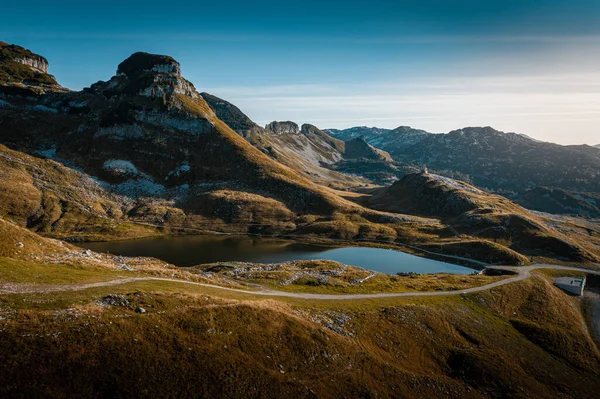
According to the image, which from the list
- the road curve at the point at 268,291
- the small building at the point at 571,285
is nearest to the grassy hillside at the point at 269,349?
the road curve at the point at 268,291

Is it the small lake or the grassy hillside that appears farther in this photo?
the small lake

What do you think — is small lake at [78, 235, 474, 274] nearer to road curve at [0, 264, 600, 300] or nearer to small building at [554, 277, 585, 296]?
small building at [554, 277, 585, 296]

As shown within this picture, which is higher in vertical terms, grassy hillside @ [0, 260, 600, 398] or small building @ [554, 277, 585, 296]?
grassy hillside @ [0, 260, 600, 398]

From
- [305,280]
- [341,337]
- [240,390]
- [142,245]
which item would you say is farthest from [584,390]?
[142,245]

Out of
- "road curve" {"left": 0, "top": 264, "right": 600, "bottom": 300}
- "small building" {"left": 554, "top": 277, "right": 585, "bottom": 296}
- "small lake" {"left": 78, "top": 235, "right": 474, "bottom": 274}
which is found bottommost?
"small lake" {"left": 78, "top": 235, "right": 474, "bottom": 274}

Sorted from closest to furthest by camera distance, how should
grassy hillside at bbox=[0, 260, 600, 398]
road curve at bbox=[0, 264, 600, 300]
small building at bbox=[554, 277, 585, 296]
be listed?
grassy hillside at bbox=[0, 260, 600, 398] < road curve at bbox=[0, 264, 600, 300] < small building at bbox=[554, 277, 585, 296]

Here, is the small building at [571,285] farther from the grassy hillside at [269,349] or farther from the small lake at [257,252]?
the grassy hillside at [269,349]

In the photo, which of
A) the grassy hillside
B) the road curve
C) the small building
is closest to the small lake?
the small building

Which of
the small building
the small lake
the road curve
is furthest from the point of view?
the small lake
